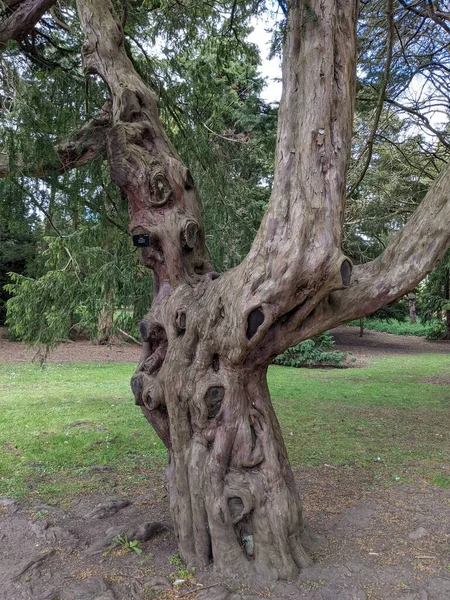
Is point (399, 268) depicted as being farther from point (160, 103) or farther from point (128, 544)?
point (160, 103)

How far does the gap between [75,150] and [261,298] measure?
9.30 feet

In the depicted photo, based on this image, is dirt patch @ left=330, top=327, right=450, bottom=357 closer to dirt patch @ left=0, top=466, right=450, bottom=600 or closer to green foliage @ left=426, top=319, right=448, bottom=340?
green foliage @ left=426, top=319, right=448, bottom=340

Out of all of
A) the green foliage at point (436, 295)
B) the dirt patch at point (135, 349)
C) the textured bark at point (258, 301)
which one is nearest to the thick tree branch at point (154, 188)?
the textured bark at point (258, 301)

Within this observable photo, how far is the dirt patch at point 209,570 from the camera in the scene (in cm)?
303

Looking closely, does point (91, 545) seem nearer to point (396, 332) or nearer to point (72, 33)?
point (72, 33)

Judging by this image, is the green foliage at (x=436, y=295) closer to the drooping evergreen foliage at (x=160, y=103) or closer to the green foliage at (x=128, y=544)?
the drooping evergreen foliage at (x=160, y=103)

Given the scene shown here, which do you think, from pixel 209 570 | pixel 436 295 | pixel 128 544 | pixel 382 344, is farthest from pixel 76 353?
pixel 436 295

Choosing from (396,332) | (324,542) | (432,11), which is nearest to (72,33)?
(432,11)

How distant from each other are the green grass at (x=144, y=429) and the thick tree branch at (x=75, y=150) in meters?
2.98

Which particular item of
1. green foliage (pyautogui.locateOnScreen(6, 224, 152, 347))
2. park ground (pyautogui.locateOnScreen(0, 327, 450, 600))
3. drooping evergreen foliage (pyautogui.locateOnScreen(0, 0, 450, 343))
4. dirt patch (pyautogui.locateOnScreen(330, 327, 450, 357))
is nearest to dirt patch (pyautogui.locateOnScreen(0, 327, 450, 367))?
dirt patch (pyautogui.locateOnScreen(330, 327, 450, 357))

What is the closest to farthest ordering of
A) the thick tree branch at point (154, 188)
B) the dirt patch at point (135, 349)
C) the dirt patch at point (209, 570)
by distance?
the dirt patch at point (209, 570) < the thick tree branch at point (154, 188) < the dirt patch at point (135, 349)

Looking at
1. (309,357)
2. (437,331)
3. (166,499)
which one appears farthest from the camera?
(437,331)

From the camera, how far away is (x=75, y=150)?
4742 mm

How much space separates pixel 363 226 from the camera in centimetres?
1622
